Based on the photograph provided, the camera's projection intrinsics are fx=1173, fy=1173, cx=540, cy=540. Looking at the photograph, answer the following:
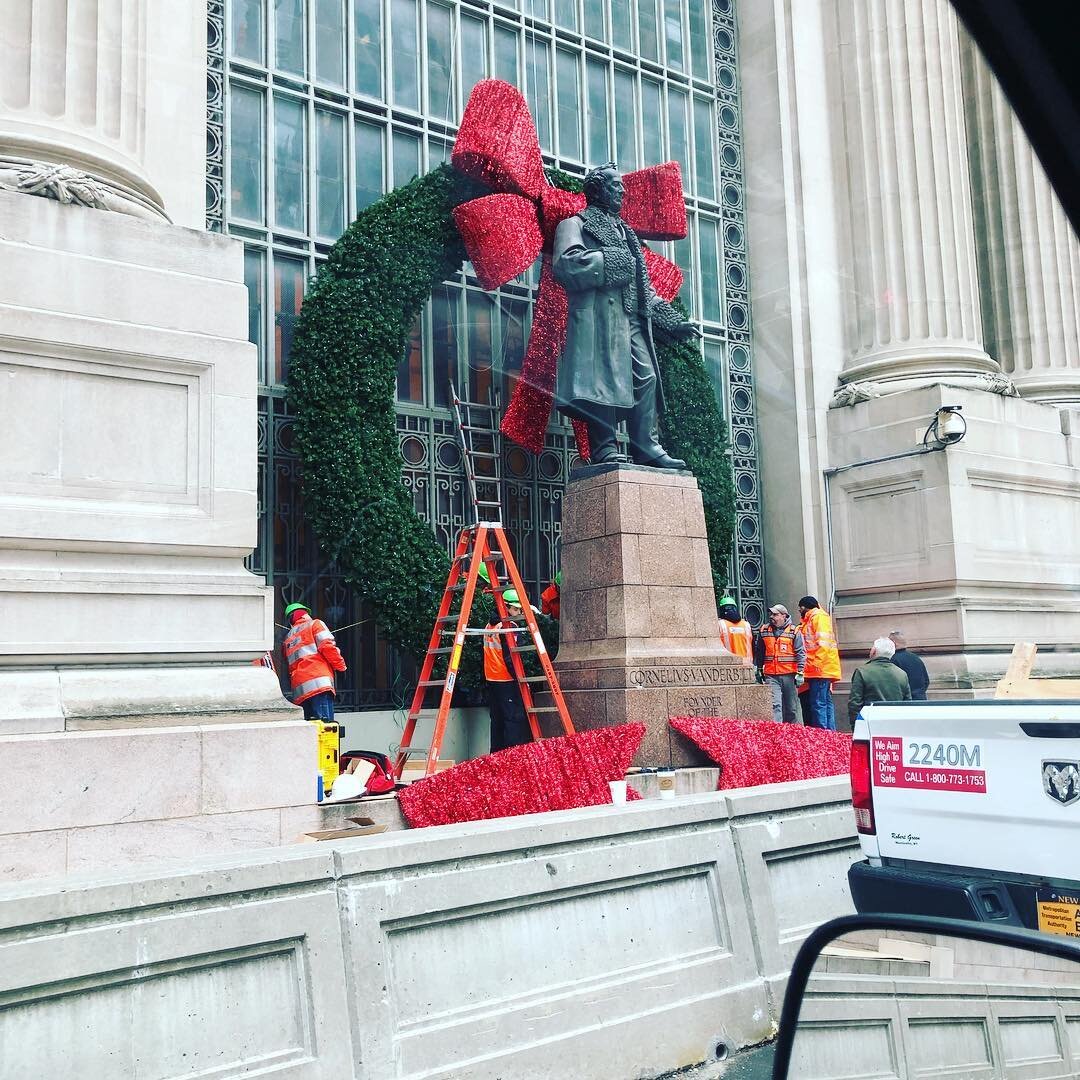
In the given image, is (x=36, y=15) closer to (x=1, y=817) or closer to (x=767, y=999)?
(x=1, y=817)

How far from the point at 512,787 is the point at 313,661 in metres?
3.87

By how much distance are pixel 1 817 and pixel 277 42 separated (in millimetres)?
10544

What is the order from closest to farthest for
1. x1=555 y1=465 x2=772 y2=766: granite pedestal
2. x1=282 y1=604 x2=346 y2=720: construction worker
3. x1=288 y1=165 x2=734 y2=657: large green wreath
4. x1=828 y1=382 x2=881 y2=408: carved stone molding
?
x1=555 y1=465 x2=772 y2=766: granite pedestal, x1=282 y1=604 x2=346 y2=720: construction worker, x1=288 y1=165 x2=734 y2=657: large green wreath, x1=828 y1=382 x2=881 y2=408: carved stone molding

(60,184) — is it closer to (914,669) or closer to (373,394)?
(373,394)

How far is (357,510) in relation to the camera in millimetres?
12156

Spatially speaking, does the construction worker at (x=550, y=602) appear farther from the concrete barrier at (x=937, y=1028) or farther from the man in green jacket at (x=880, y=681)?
the concrete barrier at (x=937, y=1028)

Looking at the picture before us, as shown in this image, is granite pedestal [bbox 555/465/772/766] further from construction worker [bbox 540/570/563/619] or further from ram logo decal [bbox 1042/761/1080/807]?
ram logo decal [bbox 1042/761/1080/807]

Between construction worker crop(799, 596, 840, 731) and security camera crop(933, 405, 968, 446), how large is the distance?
295 centimetres

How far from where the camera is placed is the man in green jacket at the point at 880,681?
38.2 feet

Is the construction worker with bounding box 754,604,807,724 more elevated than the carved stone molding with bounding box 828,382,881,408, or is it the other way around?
the carved stone molding with bounding box 828,382,881,408

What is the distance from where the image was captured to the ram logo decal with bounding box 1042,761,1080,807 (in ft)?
14.0

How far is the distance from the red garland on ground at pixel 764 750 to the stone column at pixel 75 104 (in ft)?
19.7

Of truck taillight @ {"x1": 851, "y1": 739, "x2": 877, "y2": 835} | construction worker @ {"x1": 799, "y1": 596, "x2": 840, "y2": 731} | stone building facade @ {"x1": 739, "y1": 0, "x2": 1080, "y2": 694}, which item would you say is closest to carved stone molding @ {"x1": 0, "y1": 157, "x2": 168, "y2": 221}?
truck taillight @ {"x1": 851, "y1": 739, "x2": 877, "y2": 835}

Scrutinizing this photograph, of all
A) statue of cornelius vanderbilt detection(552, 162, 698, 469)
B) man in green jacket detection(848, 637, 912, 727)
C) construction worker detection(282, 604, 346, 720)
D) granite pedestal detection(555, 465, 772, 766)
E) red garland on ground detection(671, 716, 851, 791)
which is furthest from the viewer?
statue of cornelius vanderbilt detection(552, 162, 698, 469)
